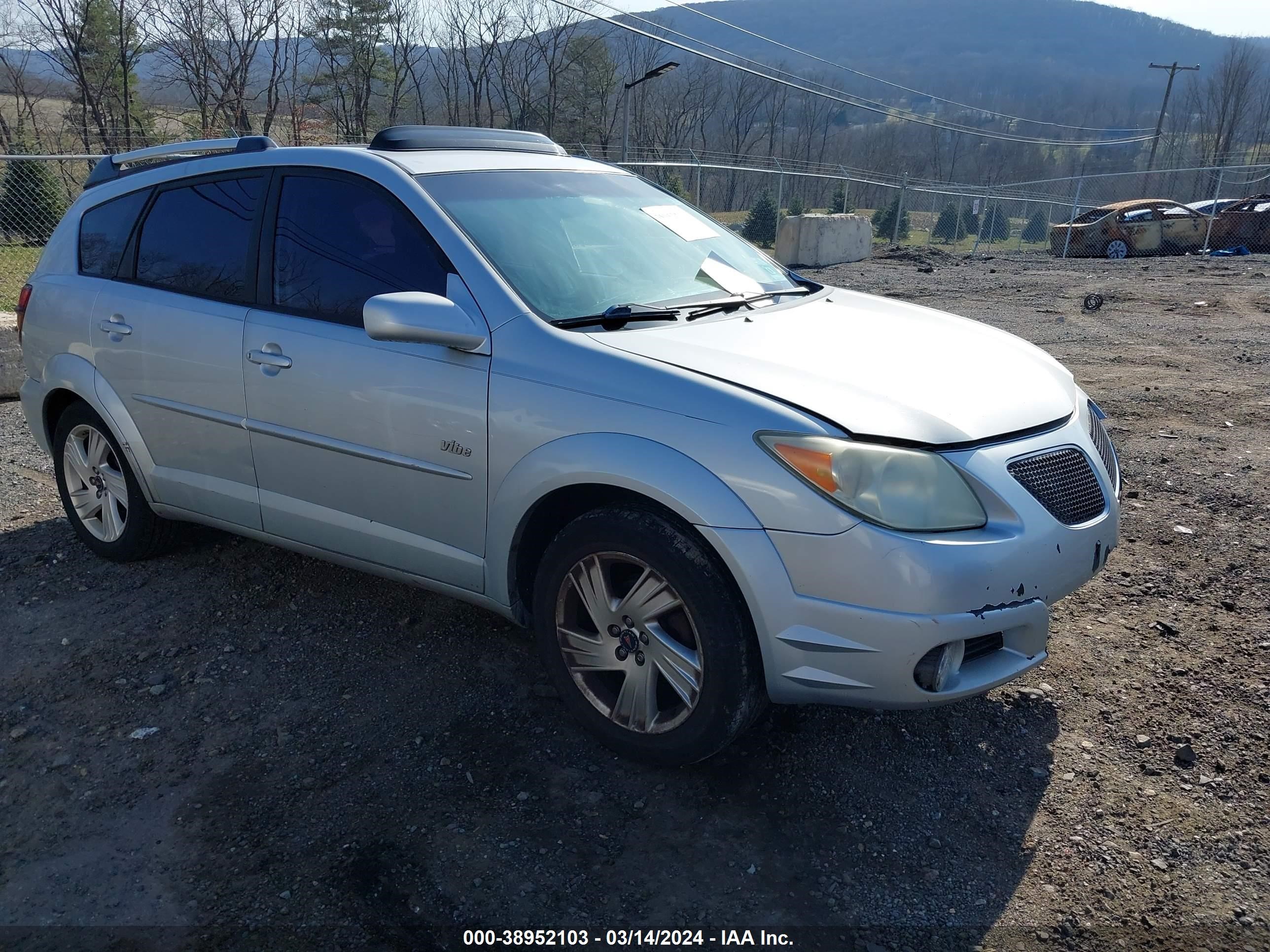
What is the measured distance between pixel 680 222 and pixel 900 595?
214cm

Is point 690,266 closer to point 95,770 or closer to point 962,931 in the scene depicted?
point 962,931

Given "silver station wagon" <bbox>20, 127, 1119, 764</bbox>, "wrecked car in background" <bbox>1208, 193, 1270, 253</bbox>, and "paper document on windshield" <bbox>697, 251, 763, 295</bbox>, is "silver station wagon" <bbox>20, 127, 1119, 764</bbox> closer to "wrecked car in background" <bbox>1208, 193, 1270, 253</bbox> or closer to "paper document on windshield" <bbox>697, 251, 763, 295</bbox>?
A: "paper document on windshield" <bbox>697, 251, 763, 295</bbox>

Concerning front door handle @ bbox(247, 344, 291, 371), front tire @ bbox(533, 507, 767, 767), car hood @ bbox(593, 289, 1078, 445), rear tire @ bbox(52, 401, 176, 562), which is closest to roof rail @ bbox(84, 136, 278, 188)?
front door handle @ bbox(247, 344, 291, 371)

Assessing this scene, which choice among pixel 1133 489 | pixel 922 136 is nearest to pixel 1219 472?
pixel 1133 489

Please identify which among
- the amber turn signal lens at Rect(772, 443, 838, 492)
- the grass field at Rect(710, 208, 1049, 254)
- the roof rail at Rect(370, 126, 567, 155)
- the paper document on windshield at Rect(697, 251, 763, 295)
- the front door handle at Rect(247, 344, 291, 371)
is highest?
the roof rail at Rect(370, 126, 567, 155)

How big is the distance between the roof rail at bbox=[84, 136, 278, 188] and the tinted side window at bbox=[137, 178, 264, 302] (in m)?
0.18

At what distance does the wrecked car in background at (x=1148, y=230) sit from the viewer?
22.4 metres

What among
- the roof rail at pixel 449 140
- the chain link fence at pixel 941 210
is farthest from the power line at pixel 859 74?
the roof rail at pixel 449 140

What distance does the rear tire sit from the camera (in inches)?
178

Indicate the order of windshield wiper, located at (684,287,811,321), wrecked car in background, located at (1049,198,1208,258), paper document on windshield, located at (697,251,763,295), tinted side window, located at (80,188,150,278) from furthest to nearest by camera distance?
1. wrecked car in background, located at (1049,198,1208,258)
2. tinted side window, located at (80,188,150,278)
3. paper document on windshield, located at (697,251,763,295)
4. windshield wiper, located at (684,287,811,321)

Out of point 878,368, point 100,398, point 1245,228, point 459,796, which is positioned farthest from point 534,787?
point 1245,228

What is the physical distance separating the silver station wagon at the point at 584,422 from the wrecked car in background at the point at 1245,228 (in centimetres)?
2227

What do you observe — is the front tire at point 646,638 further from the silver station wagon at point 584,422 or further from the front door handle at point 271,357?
the front door handle at point 271,357

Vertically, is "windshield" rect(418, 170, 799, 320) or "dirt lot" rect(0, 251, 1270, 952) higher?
"windshield" rect(418, 170, 799, 320)
